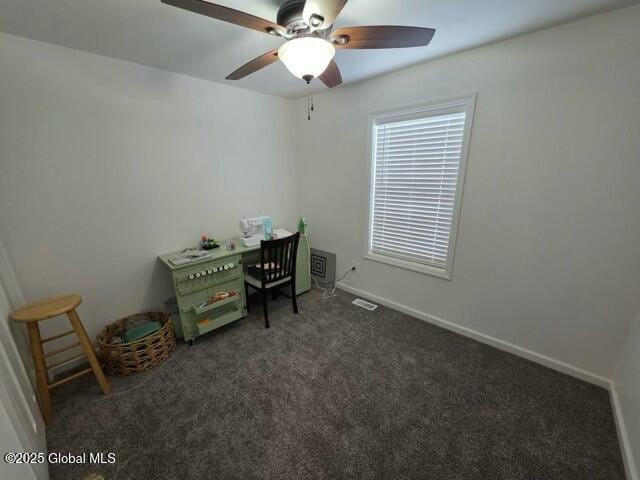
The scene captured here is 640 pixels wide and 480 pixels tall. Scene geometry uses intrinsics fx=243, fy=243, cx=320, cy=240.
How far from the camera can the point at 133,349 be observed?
1.75 metres

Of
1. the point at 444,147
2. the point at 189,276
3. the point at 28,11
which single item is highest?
the point at 28,11

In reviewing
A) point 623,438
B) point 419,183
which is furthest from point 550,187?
point 623,438

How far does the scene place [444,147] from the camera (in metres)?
2.00

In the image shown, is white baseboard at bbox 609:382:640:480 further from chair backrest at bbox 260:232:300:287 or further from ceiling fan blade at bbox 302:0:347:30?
ceiling fan blade at bbox 302:0:347:30

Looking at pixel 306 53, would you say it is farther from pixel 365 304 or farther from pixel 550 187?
pixel 365 304

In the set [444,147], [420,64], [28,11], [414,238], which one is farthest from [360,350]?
[28,11]

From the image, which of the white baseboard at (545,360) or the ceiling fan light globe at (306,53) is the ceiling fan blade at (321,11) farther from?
the white baseboard at (545,360)

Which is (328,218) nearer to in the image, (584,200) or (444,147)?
(444,147)

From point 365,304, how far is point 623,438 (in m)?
1.80

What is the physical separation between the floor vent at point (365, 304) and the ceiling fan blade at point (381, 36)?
7.20 ft

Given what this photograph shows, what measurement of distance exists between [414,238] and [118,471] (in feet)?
8.22

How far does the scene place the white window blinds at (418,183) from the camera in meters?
1.99

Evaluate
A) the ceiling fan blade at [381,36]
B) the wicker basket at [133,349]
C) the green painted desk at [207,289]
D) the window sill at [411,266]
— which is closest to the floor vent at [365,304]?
the window sill at [411,266]

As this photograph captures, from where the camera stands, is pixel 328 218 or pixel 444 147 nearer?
pixel 444 147
